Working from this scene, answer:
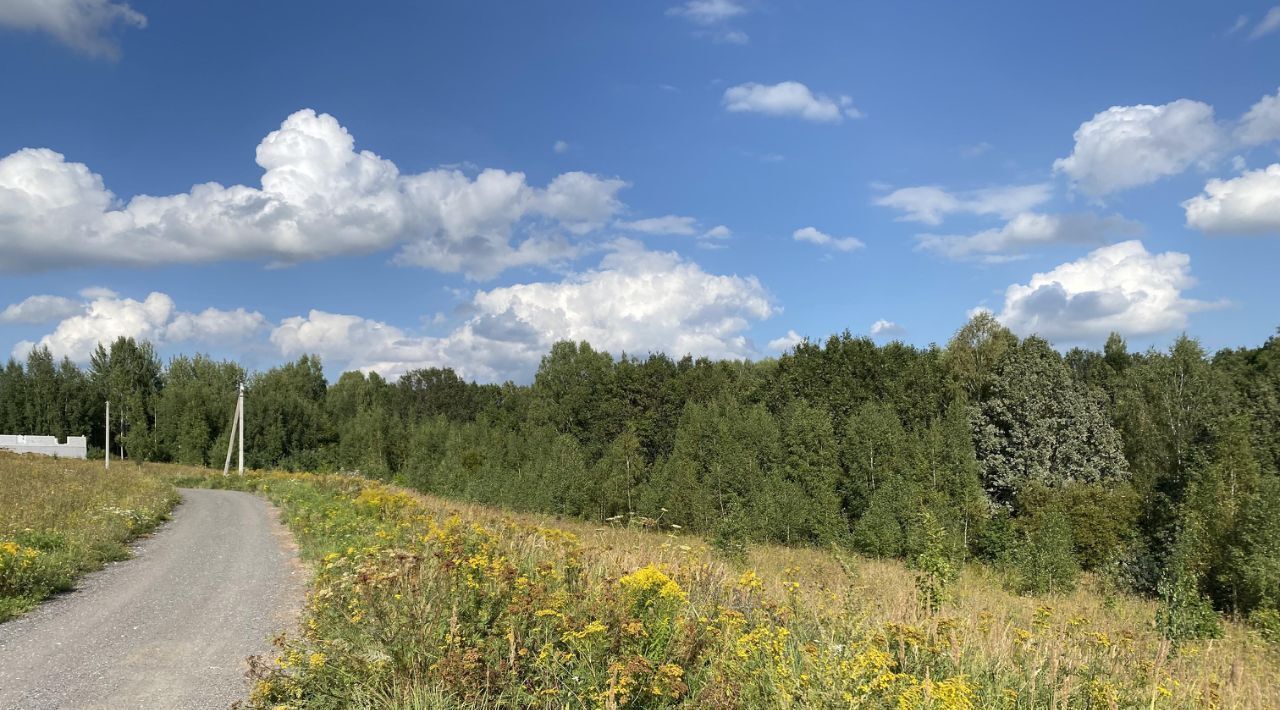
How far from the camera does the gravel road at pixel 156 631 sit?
673 cm

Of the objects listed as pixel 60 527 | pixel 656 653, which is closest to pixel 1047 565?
pixel 656 653

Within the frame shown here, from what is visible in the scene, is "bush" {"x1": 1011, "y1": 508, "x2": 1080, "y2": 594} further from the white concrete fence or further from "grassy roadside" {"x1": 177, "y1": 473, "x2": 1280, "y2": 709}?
the white concrete fence

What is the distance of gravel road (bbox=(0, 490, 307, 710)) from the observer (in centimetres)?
673

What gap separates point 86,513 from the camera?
17.4 m

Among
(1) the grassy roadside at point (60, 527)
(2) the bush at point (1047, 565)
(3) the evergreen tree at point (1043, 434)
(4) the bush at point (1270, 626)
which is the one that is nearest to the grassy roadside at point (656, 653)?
(1) the grassy roadside at point (60, 527)

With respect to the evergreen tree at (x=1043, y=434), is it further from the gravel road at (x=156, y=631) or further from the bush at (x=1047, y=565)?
the gravel road at (x=156, y=631)

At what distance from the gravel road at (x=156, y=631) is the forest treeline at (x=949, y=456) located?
10.8 meters

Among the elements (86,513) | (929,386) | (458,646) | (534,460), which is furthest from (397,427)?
(458,646)

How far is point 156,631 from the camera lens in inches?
352

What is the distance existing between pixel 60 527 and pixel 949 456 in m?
36.8

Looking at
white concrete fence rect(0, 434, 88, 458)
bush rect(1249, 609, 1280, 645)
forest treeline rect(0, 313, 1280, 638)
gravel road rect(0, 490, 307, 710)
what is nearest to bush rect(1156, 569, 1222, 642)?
bush rect(1249, 609, 1280, 645)

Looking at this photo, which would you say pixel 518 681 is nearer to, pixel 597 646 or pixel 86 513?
pixel 597 646

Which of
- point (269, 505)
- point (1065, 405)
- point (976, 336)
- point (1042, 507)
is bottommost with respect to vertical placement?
point (1042, 507)

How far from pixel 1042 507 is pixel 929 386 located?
987cm
